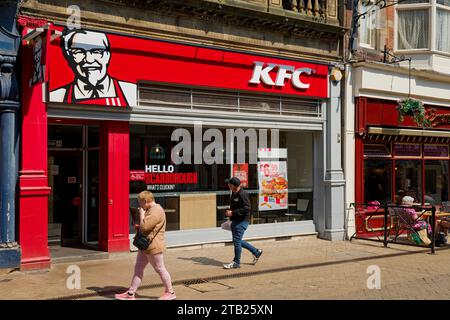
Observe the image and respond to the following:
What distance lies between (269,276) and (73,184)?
4.99m

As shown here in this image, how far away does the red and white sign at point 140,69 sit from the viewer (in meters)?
10.5

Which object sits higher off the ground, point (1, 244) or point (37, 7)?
point (37, 7)

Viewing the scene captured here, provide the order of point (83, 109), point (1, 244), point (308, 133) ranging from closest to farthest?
1. point (1, 244)
2. point (83, 109)
3. point (308, 133)

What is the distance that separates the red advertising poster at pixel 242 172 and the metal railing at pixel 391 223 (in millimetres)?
3025

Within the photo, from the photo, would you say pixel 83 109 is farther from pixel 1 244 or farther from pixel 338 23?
pixel 338 23

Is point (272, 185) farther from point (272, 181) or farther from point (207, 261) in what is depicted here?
point (207, 261)

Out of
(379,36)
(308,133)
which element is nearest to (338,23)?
(379,36)

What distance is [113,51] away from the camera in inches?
435

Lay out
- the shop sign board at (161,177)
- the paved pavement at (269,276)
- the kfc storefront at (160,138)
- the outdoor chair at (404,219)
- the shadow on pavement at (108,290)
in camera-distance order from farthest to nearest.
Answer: the outdoor chair at (404,219) → the shop sign board at (161,177) → the kfc storefront at (160,138) → the paved pavement at (269,276) → the shadow on pavement at (108,290)

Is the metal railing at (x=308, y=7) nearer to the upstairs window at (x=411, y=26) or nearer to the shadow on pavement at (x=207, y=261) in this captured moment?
the upstairs window at (x=411, y=26)

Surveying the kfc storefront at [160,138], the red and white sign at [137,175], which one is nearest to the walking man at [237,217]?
the kfc storefront at [160,138]

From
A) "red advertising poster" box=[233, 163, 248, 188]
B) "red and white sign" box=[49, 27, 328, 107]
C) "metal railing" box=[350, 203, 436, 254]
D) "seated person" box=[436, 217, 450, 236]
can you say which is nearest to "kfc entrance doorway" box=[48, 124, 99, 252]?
"red and white sign" box=[49, 27, 328, 107]

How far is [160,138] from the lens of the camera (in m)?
12.2
